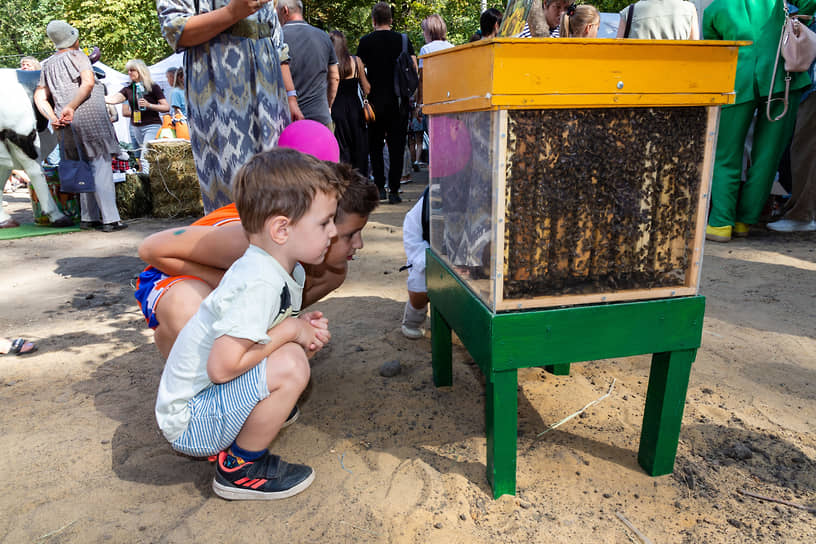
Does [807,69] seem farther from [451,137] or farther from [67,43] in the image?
[67,43]

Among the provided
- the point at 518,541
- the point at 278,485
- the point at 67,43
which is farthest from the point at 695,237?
the point at 67,43

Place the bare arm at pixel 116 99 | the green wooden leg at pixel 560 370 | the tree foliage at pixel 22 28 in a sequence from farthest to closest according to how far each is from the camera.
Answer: the tree foliage at pixel 22 28 < the bare arm at pixel 116 99 < the green wooden leg at pixel 560 370

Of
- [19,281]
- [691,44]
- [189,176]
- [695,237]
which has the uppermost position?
[691,44]

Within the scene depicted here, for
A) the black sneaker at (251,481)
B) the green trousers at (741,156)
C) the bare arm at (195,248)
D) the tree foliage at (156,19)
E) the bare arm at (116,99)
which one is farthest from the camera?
the tree foliage at (156,19)

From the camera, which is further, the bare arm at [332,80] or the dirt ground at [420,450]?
the bare arm at [332,80]

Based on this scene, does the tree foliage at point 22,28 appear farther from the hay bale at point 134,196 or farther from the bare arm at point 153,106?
the hay bale at point 134,196

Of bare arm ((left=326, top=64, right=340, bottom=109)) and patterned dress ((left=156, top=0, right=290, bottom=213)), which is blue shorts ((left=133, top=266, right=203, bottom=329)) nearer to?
patterned dress ((left=156, top=0, right=290, bottom=213))

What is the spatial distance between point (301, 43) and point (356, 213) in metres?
3.32

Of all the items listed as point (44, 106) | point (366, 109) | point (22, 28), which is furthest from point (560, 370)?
point (22, 28)

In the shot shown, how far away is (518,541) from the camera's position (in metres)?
1.64

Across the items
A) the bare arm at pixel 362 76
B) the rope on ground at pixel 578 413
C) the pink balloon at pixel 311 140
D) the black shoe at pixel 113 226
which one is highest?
the bare arm at pixel 362 76

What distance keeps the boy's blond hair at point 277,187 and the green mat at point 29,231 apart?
5.99m

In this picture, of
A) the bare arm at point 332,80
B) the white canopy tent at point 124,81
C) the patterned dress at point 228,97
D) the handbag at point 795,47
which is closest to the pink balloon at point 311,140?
the patterned dress at point 228,97

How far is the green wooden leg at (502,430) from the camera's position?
170 centimetres
